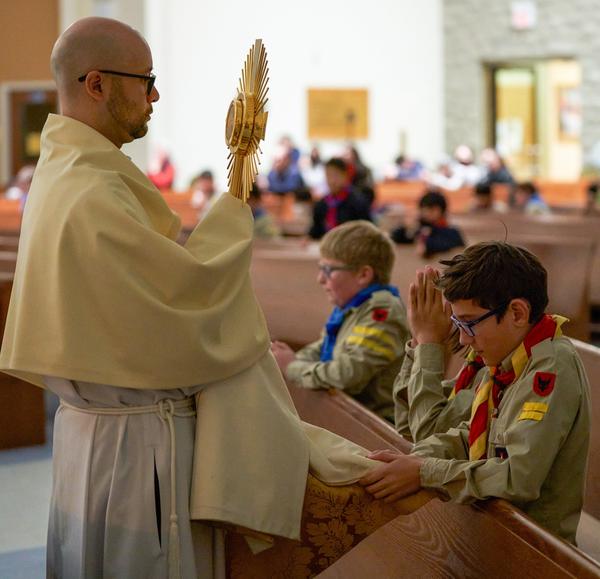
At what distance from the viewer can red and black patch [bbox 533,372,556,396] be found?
89.7 inches

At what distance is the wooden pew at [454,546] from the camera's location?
1.97 metres

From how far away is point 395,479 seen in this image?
2369 mm

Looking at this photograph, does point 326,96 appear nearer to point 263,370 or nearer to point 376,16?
point 376,16

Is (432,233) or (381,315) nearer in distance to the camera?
(381,315)

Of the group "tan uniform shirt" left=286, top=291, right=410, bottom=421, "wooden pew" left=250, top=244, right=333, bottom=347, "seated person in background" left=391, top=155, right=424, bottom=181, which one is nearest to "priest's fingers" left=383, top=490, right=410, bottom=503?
"tan uniform shirt" left=286, top=291, right=410, bottom=421

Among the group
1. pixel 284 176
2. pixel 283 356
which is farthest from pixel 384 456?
pixel 284 176

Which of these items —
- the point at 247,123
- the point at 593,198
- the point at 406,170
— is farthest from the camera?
the point at 406,170

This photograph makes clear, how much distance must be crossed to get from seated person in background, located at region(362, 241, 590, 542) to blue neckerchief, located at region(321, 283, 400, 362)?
4.05 ft

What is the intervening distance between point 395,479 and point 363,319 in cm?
134

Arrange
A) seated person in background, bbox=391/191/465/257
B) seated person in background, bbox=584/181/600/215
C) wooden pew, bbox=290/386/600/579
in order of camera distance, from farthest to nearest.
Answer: seated person in background, bbox=584/181/600/215 → seated person in background, bbox=391/191/465/257 → wooden pew, bbox=290/386/600/579

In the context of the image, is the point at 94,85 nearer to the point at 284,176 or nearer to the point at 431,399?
the point at 431,399

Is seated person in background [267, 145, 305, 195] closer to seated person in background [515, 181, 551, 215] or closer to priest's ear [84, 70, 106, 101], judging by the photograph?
seated person in background [515, 181, 551, 215]

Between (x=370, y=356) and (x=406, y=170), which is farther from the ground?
(x=406, y=170)

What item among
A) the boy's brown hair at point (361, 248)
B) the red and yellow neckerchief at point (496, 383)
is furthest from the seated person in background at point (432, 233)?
the red and yellow neckerchief at point (496, 383)
